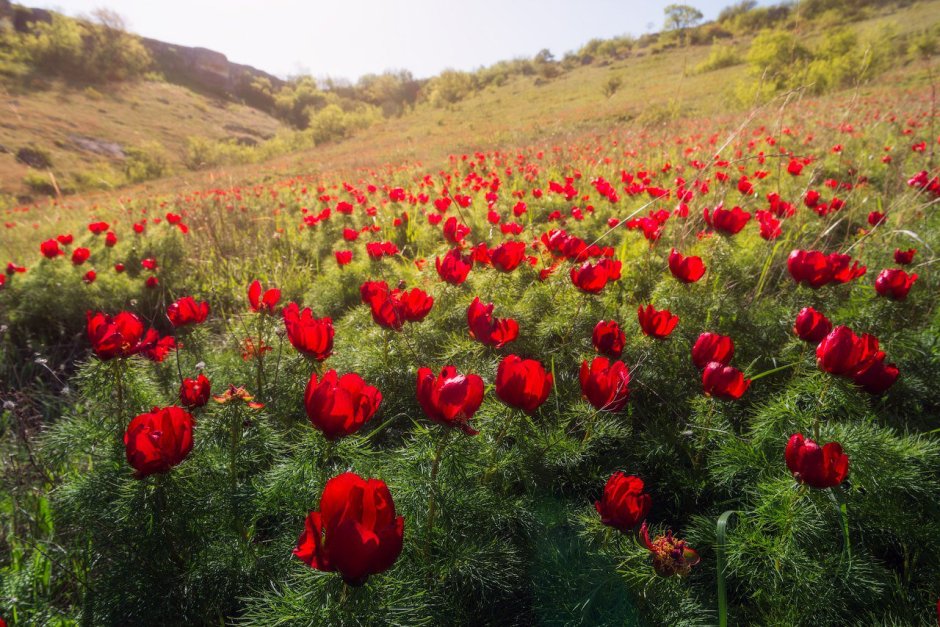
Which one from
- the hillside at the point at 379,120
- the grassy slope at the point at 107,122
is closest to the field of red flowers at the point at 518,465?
the hillside at the point at 379,120

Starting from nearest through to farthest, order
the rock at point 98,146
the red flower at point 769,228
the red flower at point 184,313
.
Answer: the red flower at point 184,313 → the red flower at point 769,228 → the rock at point 98,146

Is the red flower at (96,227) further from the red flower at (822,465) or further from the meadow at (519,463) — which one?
the red flower at (822,465)

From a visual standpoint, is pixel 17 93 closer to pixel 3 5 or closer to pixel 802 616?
pixel 3 5

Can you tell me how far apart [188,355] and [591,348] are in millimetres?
2075

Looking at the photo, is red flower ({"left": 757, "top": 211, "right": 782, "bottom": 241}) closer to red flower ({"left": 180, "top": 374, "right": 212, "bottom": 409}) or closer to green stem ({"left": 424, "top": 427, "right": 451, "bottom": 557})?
green stem ({"left": 424, "top": 427, "right": 451, "bottom": 557})

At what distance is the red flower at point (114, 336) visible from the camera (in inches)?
50.0

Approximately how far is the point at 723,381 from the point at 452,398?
858 mm

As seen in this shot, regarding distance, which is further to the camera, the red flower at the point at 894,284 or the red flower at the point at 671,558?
the red flower at the point at 894,284

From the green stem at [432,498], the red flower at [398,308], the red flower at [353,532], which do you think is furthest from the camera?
the red flower at [398,308]

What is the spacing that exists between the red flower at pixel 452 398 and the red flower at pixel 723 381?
76 cm

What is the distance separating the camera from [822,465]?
0.98m

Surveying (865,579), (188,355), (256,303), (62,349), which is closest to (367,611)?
(865,579)

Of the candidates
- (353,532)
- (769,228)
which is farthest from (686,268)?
(353,532)

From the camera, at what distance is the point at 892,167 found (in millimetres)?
4316
